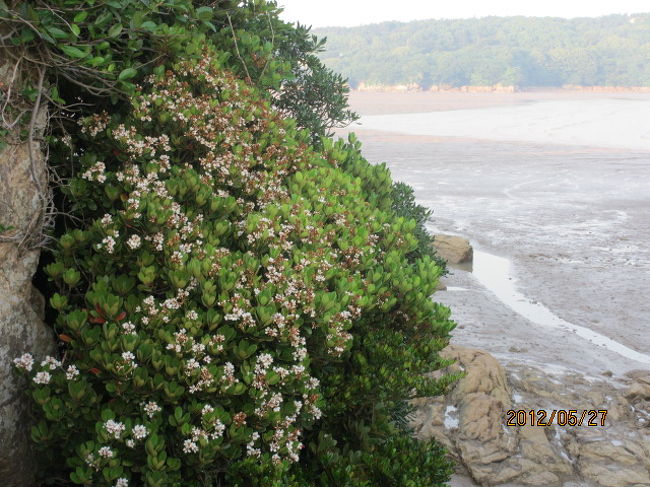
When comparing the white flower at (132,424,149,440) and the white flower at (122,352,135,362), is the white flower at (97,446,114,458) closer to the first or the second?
the white flower at (132,424,149,440)

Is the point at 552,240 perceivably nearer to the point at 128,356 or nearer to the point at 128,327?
the point at 128,327

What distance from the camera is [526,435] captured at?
6.80m

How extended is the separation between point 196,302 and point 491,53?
136559 millimetres

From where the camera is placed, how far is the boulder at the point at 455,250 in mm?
15323

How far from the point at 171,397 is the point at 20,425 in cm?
93

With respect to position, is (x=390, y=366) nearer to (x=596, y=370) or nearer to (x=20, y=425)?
(x=20, y=425)

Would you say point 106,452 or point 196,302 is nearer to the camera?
point 106,452

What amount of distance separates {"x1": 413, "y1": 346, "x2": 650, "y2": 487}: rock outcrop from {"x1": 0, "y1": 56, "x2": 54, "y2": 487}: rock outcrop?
3.60 metres

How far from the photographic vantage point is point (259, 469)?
3.41 m

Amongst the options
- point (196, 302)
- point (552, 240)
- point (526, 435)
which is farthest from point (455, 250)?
point (196, 302)

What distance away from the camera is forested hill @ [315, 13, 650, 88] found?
123250mm

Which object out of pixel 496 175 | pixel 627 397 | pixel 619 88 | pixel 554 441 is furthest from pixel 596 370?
pixel 619 88

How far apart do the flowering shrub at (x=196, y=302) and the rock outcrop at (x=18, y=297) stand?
5.2 inches

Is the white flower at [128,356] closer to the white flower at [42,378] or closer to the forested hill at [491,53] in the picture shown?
the white flower at [42,378]
